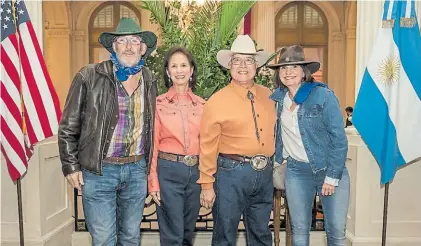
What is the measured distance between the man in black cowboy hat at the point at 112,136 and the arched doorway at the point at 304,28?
13.9 metres

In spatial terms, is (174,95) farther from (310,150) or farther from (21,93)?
(21,93)

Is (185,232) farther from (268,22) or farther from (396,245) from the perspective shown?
(268,22)

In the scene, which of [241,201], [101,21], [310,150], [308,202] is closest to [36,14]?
[241,201]

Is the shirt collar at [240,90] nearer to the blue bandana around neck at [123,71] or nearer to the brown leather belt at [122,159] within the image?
the blue bandana around neck at [123,71]

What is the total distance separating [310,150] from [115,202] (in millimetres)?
1381

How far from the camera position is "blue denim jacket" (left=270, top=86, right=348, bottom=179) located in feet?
10.7

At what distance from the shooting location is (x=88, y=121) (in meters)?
3.11

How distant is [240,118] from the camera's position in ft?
10.9

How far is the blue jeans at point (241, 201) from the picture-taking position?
3.36 meters

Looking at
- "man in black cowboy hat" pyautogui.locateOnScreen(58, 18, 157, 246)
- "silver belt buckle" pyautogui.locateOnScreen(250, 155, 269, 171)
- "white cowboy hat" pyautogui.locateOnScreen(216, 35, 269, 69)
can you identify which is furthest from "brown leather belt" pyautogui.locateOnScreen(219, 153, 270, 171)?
"white cowboy hat" pyautogui.locateOnScreen(216, 35, 269, 69)

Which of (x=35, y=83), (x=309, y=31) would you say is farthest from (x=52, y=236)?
(x=309, y=31)

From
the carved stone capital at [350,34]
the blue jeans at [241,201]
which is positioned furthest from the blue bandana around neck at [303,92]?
the carved stone capital at [350,34]

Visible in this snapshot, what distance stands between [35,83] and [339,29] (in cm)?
1426

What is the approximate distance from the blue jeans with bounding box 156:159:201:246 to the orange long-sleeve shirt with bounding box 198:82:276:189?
0.11 metres
